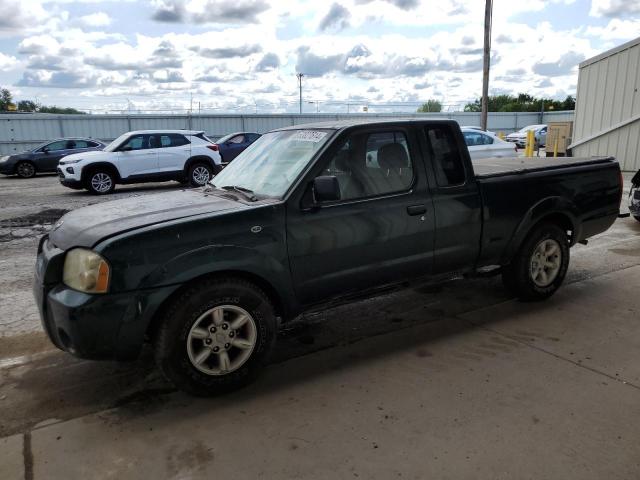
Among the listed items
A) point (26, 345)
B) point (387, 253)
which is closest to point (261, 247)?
point (387, 253)

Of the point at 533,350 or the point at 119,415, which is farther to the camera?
the point at 533,350

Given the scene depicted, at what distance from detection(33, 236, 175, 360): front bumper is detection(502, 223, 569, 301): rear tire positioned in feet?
10.7

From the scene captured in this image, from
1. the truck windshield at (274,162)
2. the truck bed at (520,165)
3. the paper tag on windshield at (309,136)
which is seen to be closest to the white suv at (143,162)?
the truck windshield at (274,162)

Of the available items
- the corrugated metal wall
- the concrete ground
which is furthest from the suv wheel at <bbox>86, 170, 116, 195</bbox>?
the corrugated metal wall

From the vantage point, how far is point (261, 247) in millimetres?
3395

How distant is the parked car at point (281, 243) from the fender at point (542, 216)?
15 mm

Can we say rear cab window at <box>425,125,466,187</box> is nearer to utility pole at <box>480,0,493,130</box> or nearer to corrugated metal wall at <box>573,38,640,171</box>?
corrugated metal wall at <box>573,38,640,171</box>

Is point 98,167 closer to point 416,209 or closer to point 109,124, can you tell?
point 416,209

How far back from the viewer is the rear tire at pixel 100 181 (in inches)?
551

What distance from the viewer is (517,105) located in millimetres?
64875

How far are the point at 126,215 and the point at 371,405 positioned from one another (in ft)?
6.66

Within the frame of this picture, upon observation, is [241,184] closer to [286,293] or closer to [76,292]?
[286,293]

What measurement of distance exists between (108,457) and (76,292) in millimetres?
943

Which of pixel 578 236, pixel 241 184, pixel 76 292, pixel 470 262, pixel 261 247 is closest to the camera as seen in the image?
pixel 76 292
